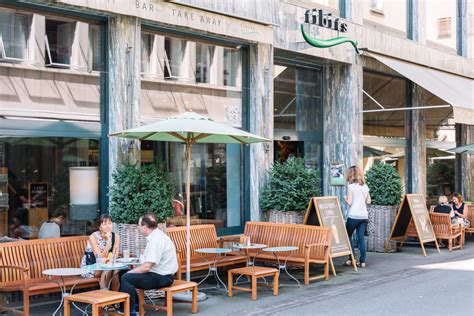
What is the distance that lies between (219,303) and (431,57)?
39.0 ft

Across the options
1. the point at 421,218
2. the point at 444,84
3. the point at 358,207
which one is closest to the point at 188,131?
the point at 358,207

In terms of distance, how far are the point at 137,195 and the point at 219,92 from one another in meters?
3.68

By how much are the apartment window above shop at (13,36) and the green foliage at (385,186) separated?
7781 millimetres

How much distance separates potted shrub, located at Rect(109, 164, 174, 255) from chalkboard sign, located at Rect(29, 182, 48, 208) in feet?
3.08

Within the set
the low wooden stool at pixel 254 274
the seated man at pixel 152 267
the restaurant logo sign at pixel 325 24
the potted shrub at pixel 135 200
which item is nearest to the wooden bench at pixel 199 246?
the potted shrub at pixel 135 200

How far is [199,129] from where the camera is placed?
8828mm

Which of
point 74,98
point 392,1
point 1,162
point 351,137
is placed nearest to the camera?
point 1,162

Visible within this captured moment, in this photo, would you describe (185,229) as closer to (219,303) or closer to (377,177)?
(219,303)

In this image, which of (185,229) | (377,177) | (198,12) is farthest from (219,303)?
(377,177)

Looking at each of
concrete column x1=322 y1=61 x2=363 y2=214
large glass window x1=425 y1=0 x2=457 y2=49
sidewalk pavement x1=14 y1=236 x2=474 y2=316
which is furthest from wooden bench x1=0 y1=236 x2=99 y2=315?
large glass window x1=425 y1=0 x2=457 y2=49

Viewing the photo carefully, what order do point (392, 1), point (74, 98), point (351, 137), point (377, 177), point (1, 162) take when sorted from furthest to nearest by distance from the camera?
point (392, 1) < point (351, 137) < point (377, 177) < point (74, 98) < point (1, 162)

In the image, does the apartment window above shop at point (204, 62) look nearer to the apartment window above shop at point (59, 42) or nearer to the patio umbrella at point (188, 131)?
the patio umbrella at point (188, 131)

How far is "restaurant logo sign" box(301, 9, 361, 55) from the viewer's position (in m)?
14.1

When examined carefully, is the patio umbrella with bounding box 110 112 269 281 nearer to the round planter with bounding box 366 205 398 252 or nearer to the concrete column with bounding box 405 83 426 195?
the round planter with bounding box 366 205 398 252
